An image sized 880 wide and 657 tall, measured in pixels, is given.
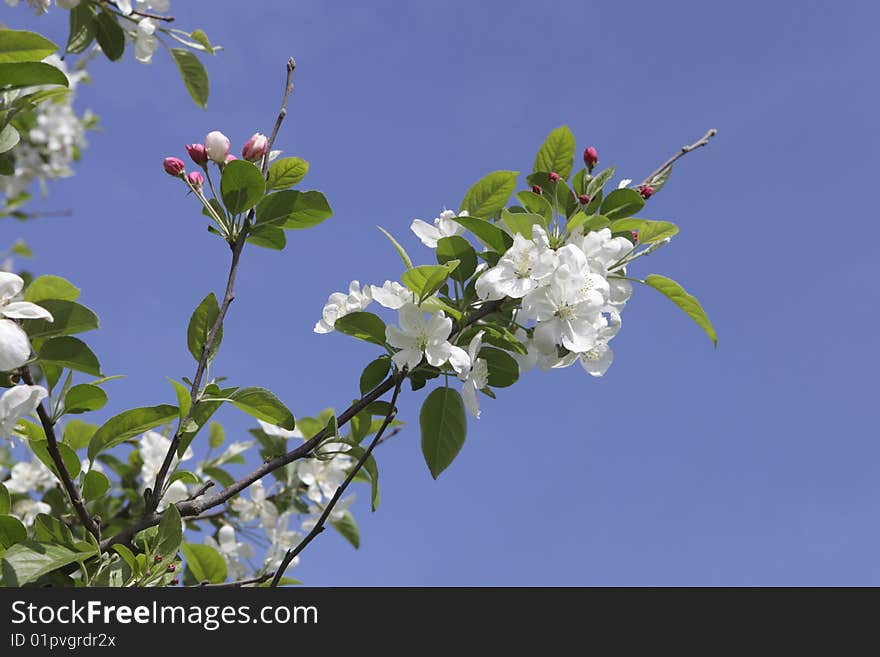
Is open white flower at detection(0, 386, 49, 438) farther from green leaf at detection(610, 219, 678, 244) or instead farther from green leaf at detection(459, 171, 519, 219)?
green leaf at detection(610, 219, 678, 244)

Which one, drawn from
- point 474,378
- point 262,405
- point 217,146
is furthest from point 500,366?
point 217,146

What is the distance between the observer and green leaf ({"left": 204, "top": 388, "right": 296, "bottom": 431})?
4.66 ft

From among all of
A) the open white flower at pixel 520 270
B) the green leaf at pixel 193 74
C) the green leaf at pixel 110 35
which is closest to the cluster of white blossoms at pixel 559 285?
the open white flower at pixel 520 270

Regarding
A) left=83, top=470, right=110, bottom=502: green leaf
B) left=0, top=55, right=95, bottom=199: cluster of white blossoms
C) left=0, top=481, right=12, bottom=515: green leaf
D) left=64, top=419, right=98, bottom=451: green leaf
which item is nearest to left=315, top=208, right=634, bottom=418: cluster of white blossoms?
left=83, top=470, right=110, bottom=502: green leaf

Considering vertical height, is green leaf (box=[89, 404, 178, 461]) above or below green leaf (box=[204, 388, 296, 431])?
above

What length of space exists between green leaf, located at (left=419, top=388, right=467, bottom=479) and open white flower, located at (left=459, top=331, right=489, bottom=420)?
35 mm

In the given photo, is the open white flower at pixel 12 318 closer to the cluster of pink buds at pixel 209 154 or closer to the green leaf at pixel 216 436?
the cluster of pink buds at pixel 209 154

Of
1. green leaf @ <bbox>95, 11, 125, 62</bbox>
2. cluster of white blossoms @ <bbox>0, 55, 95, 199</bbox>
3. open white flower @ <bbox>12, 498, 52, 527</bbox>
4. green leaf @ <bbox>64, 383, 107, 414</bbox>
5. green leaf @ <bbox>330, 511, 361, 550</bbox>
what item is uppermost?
cluster of white blossoms @ <bbox>0, 55, 95, 199</bbox>

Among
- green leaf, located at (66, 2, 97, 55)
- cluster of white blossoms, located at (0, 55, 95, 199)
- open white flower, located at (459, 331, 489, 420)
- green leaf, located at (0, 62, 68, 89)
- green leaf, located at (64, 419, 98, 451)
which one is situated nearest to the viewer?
green leaf, located at (0, 62, 68, 89)

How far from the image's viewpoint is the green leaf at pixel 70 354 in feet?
4.40

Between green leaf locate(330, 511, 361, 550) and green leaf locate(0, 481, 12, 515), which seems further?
green leaf locate(330, 511, 361, 550)

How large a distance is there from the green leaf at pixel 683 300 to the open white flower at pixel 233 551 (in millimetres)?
1538

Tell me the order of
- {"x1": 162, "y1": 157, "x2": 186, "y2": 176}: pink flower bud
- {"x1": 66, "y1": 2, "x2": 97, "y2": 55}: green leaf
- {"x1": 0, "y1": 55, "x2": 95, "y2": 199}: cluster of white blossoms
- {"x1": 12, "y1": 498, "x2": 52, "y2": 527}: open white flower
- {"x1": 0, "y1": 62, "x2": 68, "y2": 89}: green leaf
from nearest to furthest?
{"x1": 0, "y1": 62, "x2": 68, "y2": 89}: green leaf
{"x1": 162, "y1": 157, "x2": 186, "y2": 176}: pink flower bud
{"x1": 66, "y1": 2, "x2": 97, "y2": 55}: green leaf
{"x1": 12, "y1": 498, "x2": 52, "y2": 527}: open white flower
{"x1": 0, "y1": 55, "x2": 95, "y2": 199}: cluster of white blossoms
